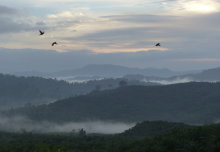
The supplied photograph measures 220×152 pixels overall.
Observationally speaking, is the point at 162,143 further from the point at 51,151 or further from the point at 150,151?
the point at 51,151

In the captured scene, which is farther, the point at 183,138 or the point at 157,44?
the point at 183,138

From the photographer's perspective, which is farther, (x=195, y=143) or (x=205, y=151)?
(x=195, y=143)

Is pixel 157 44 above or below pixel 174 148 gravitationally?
above

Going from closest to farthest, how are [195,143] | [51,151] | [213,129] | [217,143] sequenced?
[51,151], [217,143], [195,143], [213,129]

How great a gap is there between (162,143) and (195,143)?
21.6 metres

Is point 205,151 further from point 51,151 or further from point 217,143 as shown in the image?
point 51,151

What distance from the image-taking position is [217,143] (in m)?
164

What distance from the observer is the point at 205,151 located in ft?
540

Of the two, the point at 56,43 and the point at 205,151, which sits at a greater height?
the point at 56,43

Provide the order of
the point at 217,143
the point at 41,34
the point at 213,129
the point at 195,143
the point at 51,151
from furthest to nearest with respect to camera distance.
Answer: the point at 213,129 → the point at 195,143 → the point at 217,143 → the point at 51,151 → the point at 41,34

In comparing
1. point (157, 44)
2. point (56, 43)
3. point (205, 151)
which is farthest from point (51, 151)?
point (205, 151)

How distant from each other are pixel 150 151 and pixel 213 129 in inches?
1245

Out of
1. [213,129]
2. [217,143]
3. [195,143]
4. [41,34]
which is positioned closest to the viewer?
[41,34]

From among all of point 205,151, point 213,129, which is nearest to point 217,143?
point 205,151
